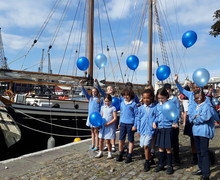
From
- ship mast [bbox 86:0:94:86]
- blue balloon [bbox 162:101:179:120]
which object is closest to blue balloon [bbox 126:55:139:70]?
blue balloon [bbox 162:101:179:120]

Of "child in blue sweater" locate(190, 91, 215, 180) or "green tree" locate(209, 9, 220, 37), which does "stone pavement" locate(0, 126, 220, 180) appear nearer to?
"child in blue sweater" locate(190, 91, 215, 180)

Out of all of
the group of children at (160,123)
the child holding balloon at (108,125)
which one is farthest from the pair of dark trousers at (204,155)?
the child holding balloon at (108,125)

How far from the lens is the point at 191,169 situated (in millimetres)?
4168

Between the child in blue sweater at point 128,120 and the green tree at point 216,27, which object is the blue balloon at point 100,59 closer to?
the child in blue sweater at point 128,120

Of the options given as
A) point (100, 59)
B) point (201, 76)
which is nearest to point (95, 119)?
point (201, 76)

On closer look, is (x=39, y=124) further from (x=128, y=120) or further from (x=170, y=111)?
(x=170, y=111)

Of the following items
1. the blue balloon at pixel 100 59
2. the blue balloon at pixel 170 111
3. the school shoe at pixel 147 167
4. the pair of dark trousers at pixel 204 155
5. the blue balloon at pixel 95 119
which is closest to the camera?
the pair of dark trousers at pixel 204 155

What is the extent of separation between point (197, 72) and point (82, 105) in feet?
23.8

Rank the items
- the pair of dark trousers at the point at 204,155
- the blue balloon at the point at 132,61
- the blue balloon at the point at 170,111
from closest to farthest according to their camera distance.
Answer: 1. the pair of dark trousers at the point at 204,155
2. the blue balloon at the point at 170,111
3. the blue balloon at the point at 132,61

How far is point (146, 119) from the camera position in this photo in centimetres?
425

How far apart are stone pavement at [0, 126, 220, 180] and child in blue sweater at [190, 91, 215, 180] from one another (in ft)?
1.06

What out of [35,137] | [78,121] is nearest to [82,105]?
[78,121]

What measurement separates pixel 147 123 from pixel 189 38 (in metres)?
2.92

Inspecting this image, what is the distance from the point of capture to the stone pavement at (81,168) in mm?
3904
